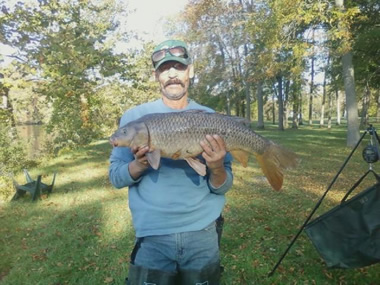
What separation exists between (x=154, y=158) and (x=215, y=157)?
40 cm

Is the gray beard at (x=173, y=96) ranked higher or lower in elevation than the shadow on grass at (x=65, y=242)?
higher

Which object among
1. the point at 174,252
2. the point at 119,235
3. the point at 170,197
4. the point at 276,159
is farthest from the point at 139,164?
the point at 119,235

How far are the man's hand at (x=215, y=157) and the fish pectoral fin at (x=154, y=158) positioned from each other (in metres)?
0.30

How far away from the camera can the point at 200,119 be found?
2.17 m

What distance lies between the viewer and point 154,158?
6.56 ft

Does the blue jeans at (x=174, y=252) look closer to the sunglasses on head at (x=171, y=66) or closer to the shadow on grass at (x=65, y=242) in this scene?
the sunglasses on head at (x=171, y=66)

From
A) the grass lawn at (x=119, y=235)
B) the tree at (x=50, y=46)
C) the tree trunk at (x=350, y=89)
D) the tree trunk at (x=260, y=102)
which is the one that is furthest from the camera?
the tree trunk at (x=260, y=102)

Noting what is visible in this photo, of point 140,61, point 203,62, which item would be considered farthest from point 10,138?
point 203,62

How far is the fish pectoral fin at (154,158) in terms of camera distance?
197 cm

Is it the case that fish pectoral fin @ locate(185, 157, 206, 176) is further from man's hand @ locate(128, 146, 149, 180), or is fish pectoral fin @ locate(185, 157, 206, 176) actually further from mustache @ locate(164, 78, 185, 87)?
mustache @ locate(164, 78, 185, 87)

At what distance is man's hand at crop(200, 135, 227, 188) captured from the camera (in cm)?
211

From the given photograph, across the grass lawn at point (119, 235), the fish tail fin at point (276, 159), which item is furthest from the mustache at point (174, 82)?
the grass lawn at point (119, 235)

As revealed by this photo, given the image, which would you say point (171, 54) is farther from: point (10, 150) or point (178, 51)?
point (10, 150)

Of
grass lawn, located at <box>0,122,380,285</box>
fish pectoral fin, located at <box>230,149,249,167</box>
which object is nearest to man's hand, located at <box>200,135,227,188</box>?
fish pectoral fin, located at <box>230,149,249,167</box>
